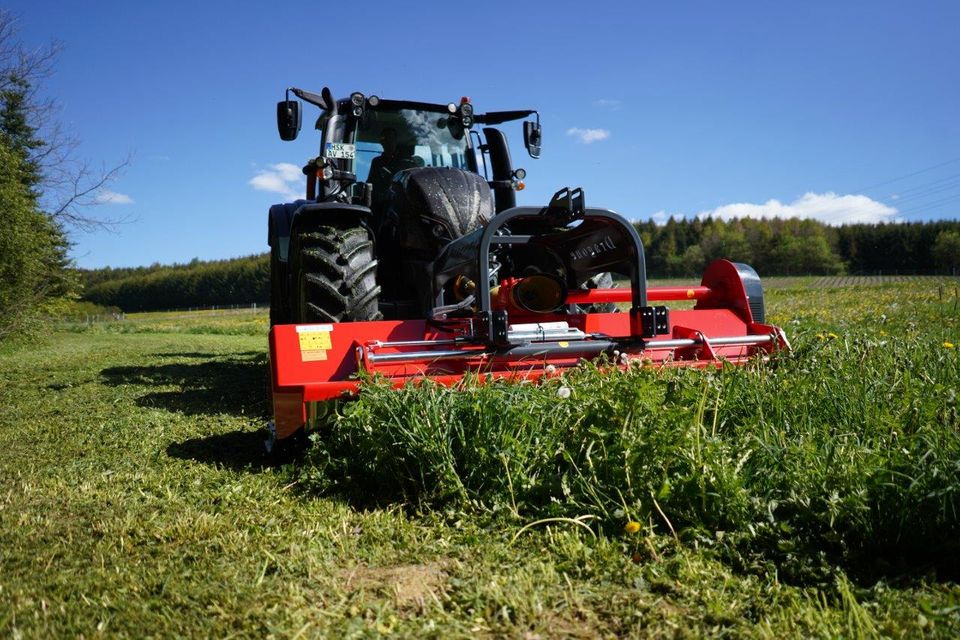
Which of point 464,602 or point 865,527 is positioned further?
point 865,527

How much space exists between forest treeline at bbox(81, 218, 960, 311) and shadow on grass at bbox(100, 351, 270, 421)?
30.8 m

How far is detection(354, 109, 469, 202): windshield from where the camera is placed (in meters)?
5.71

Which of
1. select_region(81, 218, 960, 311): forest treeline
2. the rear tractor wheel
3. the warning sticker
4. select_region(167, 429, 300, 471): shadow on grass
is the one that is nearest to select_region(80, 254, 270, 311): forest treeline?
select_region(81, 218, 960, 311): forest treeline

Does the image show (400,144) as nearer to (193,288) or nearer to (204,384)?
(204,384)

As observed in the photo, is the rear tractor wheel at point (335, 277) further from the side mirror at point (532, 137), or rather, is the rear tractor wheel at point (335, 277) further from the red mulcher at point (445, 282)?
the side mirror at point (532, 137)

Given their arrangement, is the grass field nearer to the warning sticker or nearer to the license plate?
the warning sticker

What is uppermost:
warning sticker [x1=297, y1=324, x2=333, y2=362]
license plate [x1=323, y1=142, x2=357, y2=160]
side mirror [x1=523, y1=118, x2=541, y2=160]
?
side mirror [x1=523, y1=118, x2=541, y2=160]

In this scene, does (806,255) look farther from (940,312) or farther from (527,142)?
(527,142)

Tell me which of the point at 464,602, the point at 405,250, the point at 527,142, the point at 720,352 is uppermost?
the point at 527,142

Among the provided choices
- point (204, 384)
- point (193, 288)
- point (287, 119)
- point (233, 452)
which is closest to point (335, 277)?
point (233, 452)

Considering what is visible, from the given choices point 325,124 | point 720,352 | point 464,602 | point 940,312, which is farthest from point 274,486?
point 940,312

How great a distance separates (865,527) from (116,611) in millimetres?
2158

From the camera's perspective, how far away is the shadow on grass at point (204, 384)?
527 cm

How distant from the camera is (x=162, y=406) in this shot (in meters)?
5.24
